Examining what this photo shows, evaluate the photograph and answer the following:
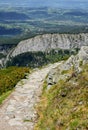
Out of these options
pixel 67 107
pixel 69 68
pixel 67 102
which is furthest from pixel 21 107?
pixel 69 68

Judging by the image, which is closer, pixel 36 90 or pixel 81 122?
pixel 81 122

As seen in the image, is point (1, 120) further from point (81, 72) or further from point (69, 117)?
point (81, 72)

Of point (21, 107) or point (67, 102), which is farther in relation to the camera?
point (21, 107)

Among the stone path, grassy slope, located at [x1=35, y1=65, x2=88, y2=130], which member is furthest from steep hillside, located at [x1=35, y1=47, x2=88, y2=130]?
the stone path

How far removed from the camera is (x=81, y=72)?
102 feet

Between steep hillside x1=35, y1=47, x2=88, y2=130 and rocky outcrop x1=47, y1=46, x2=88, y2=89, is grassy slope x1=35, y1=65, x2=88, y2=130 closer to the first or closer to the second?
steep hillside x1=35, y1=47, x2=88, y2=130

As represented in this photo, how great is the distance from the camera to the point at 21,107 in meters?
30.1

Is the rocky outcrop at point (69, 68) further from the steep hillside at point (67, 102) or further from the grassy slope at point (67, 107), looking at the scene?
the grassy slope at point (67, 107)

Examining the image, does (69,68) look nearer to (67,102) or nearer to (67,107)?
(67,102)

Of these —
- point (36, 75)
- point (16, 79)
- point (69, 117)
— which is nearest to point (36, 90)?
point (16, 79)

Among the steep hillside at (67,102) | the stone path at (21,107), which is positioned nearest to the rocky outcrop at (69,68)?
the steep hillside at (67,102)

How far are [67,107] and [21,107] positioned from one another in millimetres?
5564

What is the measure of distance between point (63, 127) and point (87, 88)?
194 inches

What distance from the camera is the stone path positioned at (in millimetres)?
25953
